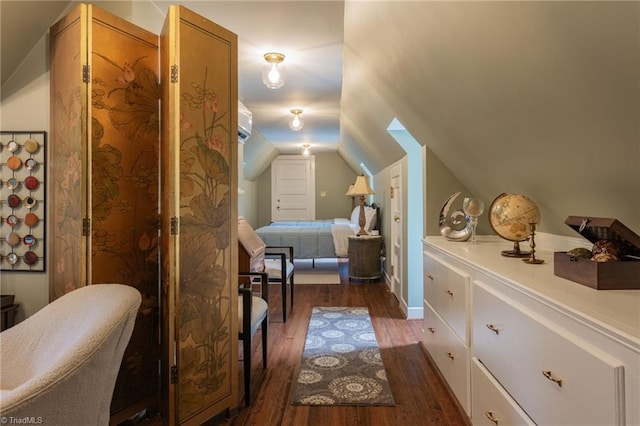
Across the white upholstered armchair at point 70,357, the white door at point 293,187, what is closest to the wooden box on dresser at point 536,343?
the white upholstered armchair at point 70,357

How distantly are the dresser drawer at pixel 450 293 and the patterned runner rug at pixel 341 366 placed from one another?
0.57 m

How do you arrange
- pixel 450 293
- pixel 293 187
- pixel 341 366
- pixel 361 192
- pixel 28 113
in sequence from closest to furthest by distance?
pixel 28 113 < pixel 450 293 < pixel 341 366 < pixel 361 192 < pixel 293 187

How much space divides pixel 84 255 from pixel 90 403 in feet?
2.55

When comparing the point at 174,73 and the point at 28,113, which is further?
the point at 28,113

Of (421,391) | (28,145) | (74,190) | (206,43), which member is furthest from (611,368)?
(28,145)

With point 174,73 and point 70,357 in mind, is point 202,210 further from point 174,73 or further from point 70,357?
point 70,357

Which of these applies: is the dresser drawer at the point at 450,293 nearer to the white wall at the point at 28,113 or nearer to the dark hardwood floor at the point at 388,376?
the dark hardwood floor at the point at 388,376

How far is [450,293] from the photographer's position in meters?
1.95

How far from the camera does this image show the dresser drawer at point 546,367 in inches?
32.0

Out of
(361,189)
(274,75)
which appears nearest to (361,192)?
(361,189)

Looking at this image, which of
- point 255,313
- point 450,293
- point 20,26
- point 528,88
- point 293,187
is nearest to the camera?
point 528,88

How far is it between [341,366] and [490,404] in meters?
1.15

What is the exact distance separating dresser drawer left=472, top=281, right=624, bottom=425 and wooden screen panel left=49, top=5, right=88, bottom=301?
5.82ft

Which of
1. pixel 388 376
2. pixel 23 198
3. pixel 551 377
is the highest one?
pixel 23 198
